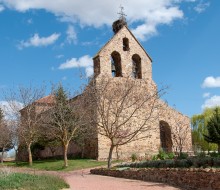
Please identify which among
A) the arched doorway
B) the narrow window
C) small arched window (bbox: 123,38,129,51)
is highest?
small arched window (bbox: 123,38,129,51)

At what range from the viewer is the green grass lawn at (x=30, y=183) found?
13156mm

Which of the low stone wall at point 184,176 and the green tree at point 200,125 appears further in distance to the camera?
the green tree at point 200,125

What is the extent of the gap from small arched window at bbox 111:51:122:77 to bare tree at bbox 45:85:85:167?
617 cm

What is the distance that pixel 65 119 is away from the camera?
31.6 metres

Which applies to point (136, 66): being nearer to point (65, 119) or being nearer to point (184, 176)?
point (65, 119)

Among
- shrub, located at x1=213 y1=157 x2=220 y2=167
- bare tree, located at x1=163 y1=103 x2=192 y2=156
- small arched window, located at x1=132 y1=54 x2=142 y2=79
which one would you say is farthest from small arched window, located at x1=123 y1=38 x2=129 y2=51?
shrub, located at x1=213 y1=157 x2=220 y2=167

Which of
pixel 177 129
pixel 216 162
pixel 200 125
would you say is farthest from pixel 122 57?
pixel 200 125

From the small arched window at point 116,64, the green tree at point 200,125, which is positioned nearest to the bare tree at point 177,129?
the small arched window at point 116,64

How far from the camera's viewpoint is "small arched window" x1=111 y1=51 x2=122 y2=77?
36.8 m

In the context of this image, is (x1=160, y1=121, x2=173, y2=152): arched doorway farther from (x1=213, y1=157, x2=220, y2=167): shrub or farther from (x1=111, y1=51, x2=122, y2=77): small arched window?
(x1=213, y1=157, x2=220, y2=167): shrub

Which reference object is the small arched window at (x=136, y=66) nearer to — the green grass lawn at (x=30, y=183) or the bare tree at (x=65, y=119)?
the bare tree at (x=65, y=119)

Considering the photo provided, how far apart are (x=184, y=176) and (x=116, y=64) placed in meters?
22.7

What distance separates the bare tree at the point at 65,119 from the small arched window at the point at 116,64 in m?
6.17

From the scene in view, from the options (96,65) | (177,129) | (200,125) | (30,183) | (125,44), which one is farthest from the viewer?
(200,125)
